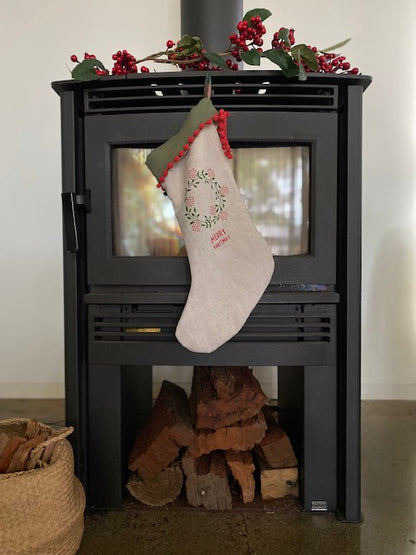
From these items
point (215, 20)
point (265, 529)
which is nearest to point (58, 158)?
point (215, 20)

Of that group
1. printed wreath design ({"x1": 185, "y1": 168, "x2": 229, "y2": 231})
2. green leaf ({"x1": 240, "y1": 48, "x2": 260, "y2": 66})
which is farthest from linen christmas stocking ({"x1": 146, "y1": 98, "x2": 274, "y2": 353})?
green leaf ({"x1": 240, "y1": 48, "x2": 260, "y2": 66})

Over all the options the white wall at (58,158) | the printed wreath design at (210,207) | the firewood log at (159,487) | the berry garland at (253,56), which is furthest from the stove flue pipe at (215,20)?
the firewood log at (159,487)

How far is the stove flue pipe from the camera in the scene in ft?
5.72

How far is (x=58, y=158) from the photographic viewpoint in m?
2.19

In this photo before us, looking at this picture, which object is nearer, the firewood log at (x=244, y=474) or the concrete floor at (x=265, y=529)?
the concrete floor at (x=265, y=529)

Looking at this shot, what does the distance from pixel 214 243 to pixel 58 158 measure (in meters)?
1.25

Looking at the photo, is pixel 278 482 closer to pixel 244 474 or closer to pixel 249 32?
pixel 244 474

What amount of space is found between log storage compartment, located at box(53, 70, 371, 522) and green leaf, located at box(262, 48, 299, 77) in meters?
0.04

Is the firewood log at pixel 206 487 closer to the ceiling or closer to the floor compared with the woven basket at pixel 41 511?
closer to the floor

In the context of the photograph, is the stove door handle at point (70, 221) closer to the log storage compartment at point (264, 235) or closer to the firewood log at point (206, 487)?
the log storage compartment at point (264, 235)

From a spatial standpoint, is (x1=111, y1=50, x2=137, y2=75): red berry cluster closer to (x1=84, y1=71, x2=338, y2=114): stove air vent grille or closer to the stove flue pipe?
(x1=84, y1=71, x2=338, y2=114): stove air vent grille

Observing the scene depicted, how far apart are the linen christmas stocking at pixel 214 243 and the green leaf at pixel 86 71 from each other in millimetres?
227

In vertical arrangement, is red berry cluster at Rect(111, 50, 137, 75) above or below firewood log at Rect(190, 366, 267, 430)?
above

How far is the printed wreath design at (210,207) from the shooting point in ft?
3.85
